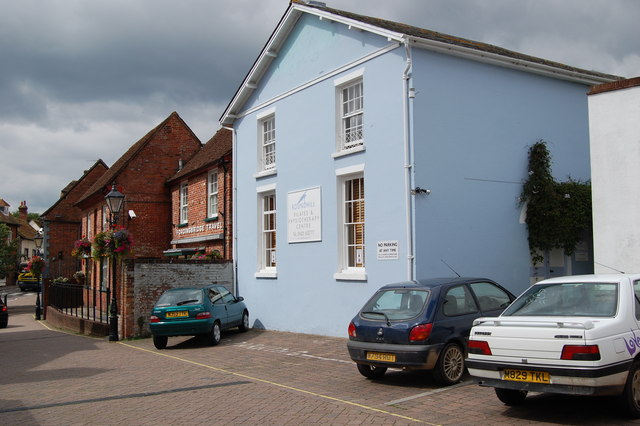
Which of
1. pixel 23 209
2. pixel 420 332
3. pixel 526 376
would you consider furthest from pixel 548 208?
pixel 23 209

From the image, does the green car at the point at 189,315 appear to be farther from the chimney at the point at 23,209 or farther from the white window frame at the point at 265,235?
the chimney at the point at 23,209

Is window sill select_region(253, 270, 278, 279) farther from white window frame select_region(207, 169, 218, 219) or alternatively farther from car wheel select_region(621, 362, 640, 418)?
car wheel select_region(621, 362, 640, 418)

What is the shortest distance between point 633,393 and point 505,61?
31.9 ft

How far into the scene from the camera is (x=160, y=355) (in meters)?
14.5

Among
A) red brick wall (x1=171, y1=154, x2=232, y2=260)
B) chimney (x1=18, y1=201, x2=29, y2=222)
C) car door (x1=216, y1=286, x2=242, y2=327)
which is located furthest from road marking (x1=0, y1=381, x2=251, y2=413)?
A: chimney (x1=18, y1=201, x2=29, y2=222)

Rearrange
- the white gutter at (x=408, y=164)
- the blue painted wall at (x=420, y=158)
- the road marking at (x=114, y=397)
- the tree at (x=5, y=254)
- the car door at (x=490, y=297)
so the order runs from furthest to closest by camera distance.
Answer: the tree at (x=5, y=254) → the blue painted wall at (x=420, y=158) → the white gutter at (x=408, y=164) → the car door at (x=490, y=297) → the road marking at (x=114, y=397)

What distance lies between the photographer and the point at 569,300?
754cm

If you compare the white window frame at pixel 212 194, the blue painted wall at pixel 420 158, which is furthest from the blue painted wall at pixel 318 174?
the white window frame at pixel 212 194

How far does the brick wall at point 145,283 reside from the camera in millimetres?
17812

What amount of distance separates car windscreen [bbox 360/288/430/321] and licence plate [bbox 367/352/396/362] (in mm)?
542

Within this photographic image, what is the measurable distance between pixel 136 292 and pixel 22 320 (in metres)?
16.0

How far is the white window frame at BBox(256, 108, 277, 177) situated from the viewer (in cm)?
1888

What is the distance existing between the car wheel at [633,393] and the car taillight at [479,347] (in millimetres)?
1454

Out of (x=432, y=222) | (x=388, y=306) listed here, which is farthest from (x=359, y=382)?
(x=432, y=222)
